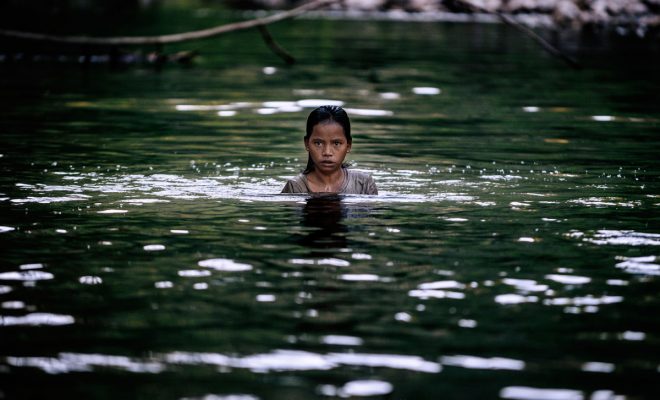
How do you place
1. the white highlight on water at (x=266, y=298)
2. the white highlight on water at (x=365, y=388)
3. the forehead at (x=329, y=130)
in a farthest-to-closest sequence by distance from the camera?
the forehead at (x=329, y=130) → the white highlight on water at (x=266, y=298) → the white highlight on water at (x=365, y=388)

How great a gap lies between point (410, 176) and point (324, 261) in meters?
5.82

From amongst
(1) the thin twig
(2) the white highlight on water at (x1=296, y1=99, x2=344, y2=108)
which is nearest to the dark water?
(1) the thin twig

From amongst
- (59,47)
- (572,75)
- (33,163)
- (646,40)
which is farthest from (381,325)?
(646,40)

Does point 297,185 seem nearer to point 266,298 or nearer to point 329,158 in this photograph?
point 329,158

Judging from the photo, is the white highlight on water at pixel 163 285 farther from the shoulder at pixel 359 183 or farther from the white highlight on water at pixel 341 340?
the shoulder at pixel 359 183

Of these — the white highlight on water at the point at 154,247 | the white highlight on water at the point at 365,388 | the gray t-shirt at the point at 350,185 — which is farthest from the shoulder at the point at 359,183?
the white highlight on water at the point at 365,388

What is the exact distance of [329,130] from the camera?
1259cm

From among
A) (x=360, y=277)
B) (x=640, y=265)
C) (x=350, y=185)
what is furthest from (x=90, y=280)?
(x=350, y=185)

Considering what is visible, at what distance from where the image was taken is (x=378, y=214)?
493 inches

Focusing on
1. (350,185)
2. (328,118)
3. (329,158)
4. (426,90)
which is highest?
(426,90)

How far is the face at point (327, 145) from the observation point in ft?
41.3

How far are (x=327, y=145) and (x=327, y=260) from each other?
2751mm

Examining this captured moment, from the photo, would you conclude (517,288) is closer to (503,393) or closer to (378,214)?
(503,393)

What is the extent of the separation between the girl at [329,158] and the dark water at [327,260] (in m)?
0.17
